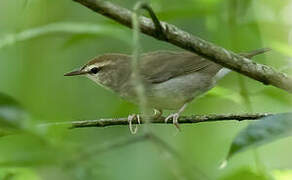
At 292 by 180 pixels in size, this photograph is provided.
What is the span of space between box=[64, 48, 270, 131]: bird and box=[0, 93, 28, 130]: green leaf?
3478 millimetres

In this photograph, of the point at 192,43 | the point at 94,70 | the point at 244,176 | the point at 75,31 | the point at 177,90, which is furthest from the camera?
the point at 94,70

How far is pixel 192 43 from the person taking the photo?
82.4 inches

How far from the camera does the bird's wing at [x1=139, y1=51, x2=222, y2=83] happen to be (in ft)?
17.0

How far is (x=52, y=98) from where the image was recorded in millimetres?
4781

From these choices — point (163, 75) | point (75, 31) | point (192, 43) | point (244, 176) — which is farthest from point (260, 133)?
point (163, 75)

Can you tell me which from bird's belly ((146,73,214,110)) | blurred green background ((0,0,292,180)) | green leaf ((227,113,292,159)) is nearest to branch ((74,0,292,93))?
blurred green background ((0,0,292,180))

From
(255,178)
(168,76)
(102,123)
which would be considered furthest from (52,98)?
(255,178)

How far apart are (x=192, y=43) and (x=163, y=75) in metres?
3.01

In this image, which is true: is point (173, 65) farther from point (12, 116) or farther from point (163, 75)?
point (12, 116)

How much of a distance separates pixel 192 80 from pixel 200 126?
0.68 metres

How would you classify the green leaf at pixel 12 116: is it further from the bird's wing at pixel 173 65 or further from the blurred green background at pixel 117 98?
the bird's wing at pixel 173 65

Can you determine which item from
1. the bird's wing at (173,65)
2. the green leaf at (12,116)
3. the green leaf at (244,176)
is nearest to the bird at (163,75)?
the bird's wing at (173,65)

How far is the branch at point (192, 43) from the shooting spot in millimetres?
2029

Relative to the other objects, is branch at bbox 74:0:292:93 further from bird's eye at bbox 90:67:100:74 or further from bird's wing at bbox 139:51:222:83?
bird's eye at bbox 90:67:100:74
